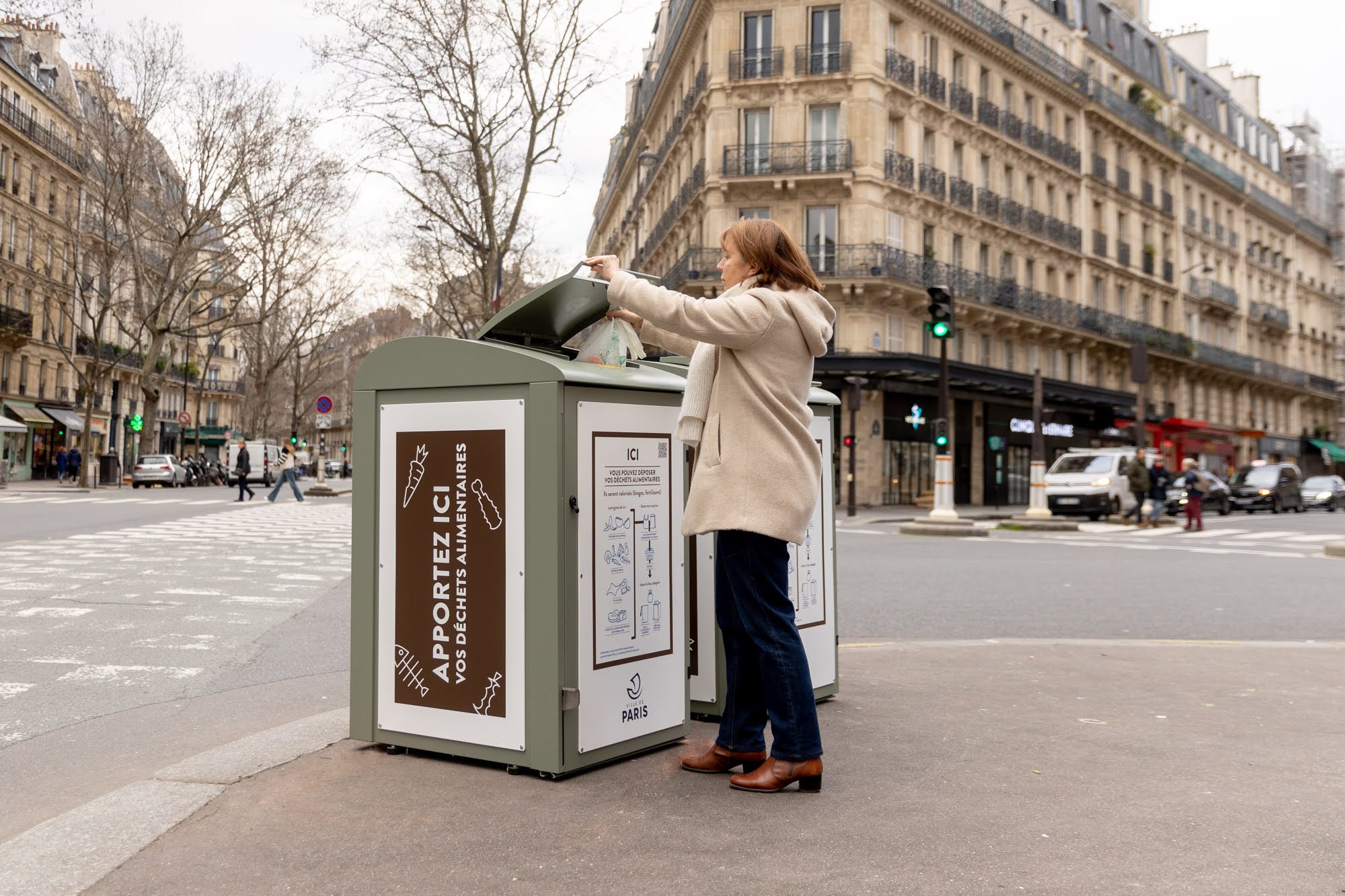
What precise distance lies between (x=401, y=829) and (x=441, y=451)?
4.06ft

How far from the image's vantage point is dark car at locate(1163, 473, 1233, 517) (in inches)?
1206

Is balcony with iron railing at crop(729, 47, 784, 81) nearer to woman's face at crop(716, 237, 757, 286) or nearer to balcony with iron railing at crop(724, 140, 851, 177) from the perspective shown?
balcony with iron railing at crop(724, 140, 851, 177)

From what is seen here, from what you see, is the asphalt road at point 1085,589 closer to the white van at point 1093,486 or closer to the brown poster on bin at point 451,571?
the brown poster on bin at point 451,571

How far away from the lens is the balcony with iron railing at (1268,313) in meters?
59.8

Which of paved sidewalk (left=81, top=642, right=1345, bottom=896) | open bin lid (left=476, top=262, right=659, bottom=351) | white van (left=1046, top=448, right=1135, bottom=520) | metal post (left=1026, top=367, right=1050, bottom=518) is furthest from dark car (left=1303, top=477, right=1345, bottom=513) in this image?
open bin lid (left=476, top=262, right=659, bottom=351)

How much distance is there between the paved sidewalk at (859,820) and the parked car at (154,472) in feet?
140

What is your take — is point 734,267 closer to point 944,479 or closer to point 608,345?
point 608,345

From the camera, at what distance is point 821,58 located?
3438cm

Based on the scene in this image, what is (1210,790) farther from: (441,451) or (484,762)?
(441,451)

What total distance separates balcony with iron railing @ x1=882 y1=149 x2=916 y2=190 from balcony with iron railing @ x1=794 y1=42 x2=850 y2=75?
290 cm

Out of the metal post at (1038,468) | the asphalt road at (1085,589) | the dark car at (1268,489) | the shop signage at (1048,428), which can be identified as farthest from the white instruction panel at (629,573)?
the shop signage at (1048,428)

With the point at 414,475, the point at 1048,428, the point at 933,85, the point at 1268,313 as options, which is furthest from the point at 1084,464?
the point at 1268,313

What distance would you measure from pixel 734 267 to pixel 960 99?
36656 mm

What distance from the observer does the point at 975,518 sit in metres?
28.4
